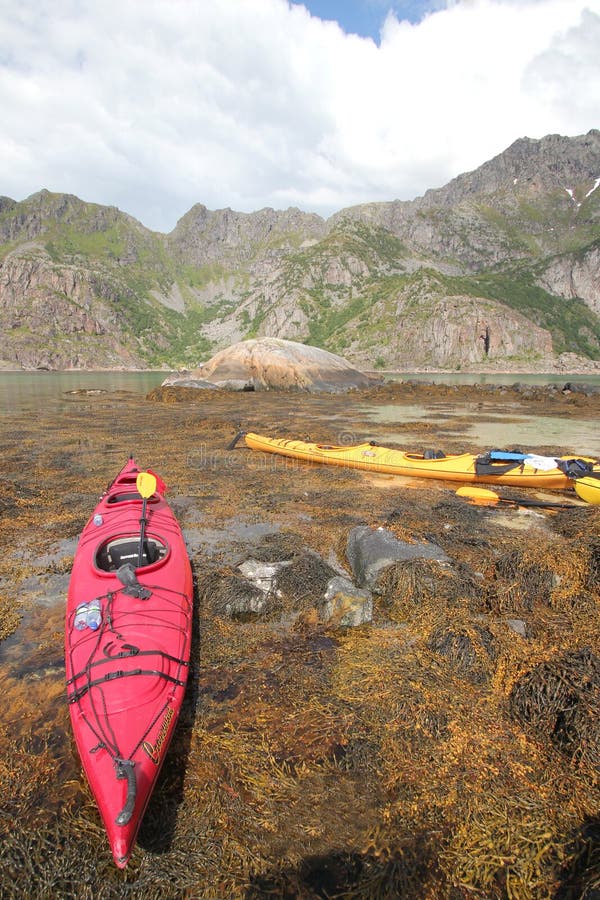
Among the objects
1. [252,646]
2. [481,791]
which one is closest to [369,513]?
[252,646]

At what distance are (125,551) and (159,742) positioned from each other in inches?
111

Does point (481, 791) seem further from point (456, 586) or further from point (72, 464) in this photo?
point (72, 464)

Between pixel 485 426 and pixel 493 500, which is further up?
pixel 485 426

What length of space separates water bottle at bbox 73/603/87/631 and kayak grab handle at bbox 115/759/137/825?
1366 millimetres

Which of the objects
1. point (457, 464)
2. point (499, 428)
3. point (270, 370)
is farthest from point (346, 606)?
point (270, 370)

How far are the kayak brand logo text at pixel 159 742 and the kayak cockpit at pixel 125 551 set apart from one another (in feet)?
6.80

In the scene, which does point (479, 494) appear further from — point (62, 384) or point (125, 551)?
point (62, 384)

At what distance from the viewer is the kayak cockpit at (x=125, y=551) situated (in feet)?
16.5

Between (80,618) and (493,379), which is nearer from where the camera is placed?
(80,618)

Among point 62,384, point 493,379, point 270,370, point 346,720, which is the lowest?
point 346,720

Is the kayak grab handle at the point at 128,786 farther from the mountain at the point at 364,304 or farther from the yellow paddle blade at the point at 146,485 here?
the mountain at the point at 364,304

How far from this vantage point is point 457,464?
1093 centimetres

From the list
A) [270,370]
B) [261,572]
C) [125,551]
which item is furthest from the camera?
[270,370]

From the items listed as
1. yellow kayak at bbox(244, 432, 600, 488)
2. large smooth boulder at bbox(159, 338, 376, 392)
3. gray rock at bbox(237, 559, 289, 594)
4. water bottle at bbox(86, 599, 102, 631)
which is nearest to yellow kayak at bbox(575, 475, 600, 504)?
yellow kayak at bbox(244, 432, 600, 488)
